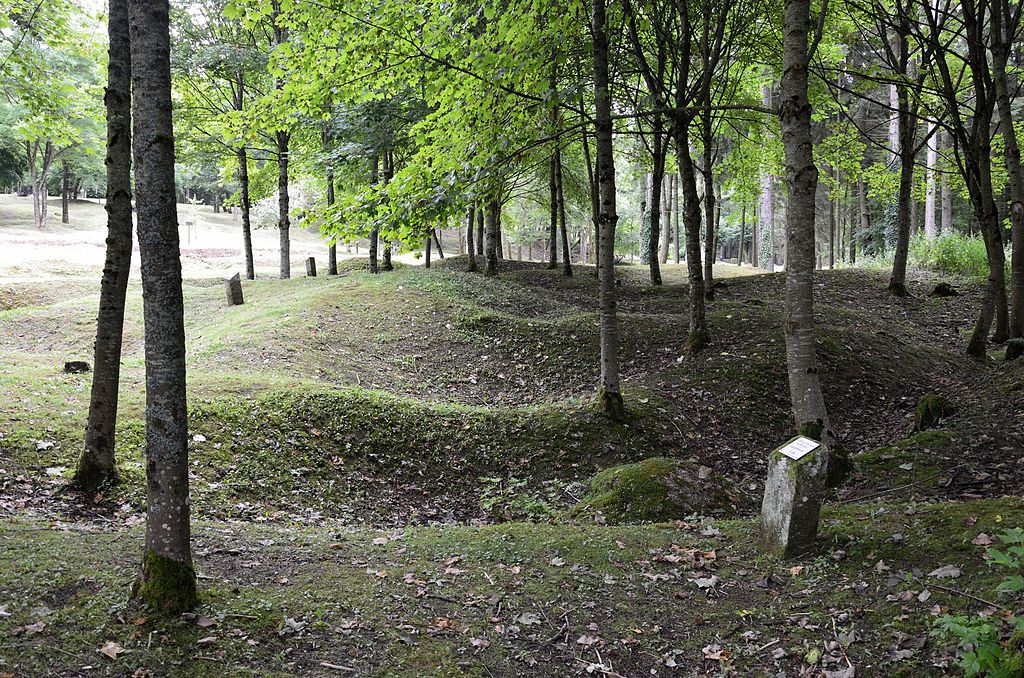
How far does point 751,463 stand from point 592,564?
15.5ft

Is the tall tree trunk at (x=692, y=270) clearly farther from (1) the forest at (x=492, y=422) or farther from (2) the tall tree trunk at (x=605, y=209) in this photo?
(2) the tall tree trunk at (x=605, y=209)

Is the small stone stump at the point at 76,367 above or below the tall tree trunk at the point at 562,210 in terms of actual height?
below

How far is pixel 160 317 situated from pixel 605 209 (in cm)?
686

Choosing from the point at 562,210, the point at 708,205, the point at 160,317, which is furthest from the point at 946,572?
the point at 562,210

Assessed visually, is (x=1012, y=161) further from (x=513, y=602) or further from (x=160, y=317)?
(x=160, y=317)

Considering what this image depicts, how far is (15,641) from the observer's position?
12.2 feet

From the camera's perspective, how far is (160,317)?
4055 mm

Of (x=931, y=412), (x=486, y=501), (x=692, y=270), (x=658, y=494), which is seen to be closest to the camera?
(x=658, y=494)

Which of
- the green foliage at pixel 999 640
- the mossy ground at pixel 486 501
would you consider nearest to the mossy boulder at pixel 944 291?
the mossy ground at pixel 486 501

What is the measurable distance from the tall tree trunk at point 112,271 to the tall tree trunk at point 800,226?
6.74 metres

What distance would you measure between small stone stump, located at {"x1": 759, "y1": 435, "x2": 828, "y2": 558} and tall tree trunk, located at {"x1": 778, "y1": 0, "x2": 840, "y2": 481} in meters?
1.59

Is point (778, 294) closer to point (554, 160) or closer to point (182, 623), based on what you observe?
point (554, 160)

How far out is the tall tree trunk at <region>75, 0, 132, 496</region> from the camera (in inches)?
254

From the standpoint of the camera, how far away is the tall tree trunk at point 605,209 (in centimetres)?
938
